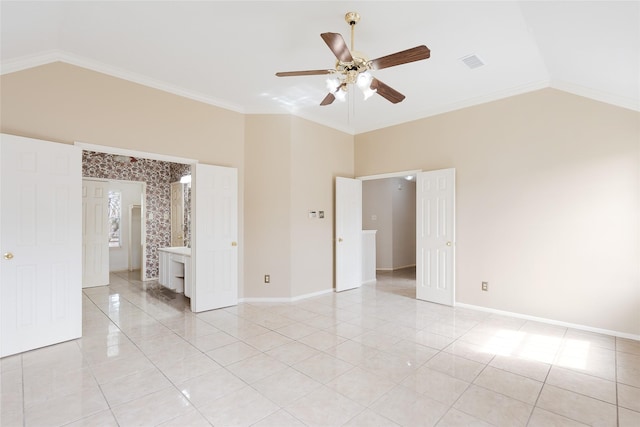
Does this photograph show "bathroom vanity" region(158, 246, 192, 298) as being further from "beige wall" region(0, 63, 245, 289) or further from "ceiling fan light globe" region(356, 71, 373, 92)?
"ceiling fan light globe" region(356, 71, 373, 92)

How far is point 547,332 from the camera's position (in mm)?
3562

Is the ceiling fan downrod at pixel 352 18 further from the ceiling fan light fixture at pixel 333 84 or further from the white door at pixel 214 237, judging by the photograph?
the white door at pixel 214 237

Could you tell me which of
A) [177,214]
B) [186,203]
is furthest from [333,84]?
[177,214]

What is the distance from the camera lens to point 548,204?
3832mm

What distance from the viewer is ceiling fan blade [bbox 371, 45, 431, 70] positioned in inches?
87.6

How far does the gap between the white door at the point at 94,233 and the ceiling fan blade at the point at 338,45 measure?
5883 millimetres

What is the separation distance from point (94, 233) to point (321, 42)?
5728mm

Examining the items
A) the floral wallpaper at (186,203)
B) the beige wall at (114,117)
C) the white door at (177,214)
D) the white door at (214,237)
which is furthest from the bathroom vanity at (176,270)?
the white door at (177,214)

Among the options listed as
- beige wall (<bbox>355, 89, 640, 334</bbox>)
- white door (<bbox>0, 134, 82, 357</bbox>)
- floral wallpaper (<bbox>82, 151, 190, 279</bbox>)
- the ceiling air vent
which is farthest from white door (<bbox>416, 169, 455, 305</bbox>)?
floral wallpaper (<bbox>82, 151, 190, 279</bbox>)

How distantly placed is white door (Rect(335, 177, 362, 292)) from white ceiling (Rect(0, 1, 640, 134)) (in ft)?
6.65

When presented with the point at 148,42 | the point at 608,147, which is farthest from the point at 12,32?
the point at 608,147

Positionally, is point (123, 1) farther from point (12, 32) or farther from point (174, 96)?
point (174, 96)

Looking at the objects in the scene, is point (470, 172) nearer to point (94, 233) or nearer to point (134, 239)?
point (94, 233)

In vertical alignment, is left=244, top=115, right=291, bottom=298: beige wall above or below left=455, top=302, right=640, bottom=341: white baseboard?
above
